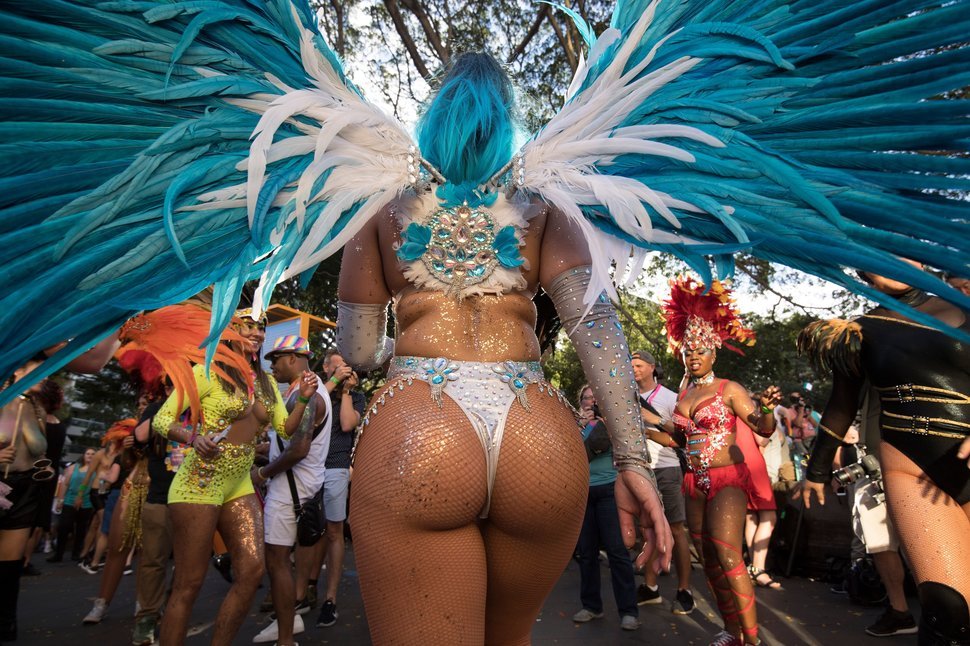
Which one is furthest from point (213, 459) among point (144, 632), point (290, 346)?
point (144, 632)

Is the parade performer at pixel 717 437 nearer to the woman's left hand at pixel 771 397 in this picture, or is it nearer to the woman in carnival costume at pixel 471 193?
the woman's left hand at pixel 771 397

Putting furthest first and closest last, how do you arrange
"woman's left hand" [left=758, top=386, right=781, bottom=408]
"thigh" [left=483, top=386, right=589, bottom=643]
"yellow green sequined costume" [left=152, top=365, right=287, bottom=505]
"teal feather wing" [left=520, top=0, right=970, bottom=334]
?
"woman's left hand" [left=758, top=386, right=781, bottom=408] < "yellow green sequined costume" [left=152, top=365, right=287, bottom=505] < "thigh" [left=483, top=386, right=589, bottom=643] < "teal feather wing" [left=520, top=0, right=970, bottom=334]

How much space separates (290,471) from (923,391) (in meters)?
4.32

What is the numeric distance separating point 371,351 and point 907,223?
1574 millimetres

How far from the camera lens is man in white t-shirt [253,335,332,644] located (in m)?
4.81

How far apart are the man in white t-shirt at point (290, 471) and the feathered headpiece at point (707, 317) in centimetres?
297

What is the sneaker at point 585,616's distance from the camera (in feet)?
19.6

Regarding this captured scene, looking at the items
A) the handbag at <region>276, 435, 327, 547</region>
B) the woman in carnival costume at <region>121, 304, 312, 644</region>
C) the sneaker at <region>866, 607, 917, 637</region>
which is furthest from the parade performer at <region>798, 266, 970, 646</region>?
the handbag at <region>276, 435, 327, 547</region>

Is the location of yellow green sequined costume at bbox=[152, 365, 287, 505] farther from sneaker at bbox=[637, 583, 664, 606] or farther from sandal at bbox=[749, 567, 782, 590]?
sandal at bbox=[749, 567, 782, 590]

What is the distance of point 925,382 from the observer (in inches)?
129

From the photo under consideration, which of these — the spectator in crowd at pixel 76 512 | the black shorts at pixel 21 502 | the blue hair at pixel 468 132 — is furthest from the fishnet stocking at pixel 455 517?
the spectator in crowd at pixel 76 512

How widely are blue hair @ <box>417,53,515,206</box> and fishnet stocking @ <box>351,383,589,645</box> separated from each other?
0.65m

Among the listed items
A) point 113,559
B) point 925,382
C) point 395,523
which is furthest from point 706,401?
point 113,559

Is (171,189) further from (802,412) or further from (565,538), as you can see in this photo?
(802,412)
